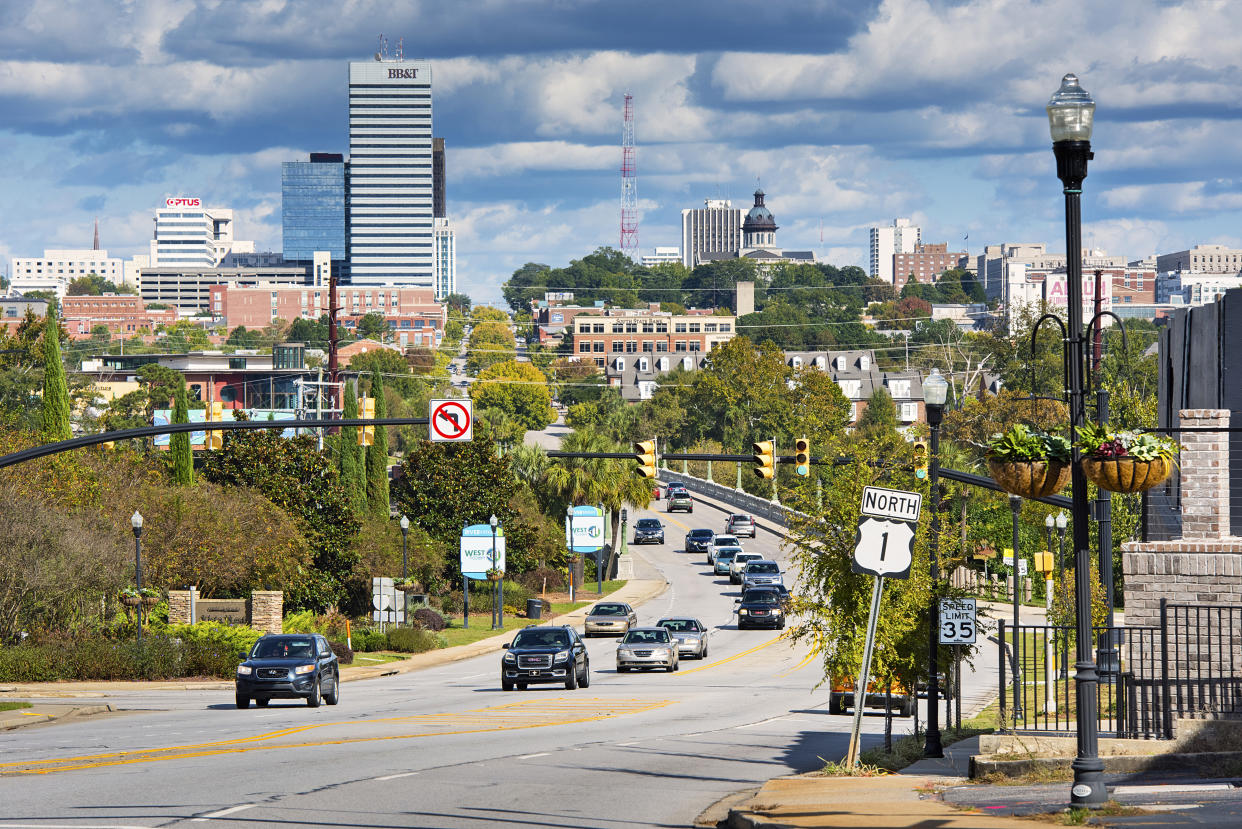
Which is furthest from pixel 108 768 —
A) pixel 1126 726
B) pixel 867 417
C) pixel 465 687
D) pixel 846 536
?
pixel 867 417

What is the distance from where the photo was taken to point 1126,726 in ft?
56.1

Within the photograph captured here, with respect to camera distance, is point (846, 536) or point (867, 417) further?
point (867, 417)

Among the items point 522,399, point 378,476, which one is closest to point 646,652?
point 378,476

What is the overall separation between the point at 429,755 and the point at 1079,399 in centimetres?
1200

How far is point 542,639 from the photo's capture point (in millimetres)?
37906

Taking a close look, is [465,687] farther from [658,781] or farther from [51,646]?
[658,781]

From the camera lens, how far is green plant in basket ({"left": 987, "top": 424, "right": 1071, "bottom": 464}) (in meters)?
14.6

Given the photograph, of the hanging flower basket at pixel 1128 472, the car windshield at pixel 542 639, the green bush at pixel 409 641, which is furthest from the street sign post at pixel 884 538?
the green bush at pixel 409 641

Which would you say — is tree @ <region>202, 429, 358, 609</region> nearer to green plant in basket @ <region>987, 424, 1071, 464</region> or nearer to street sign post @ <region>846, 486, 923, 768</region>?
street sign post @ <region>846, 486, 923, 768</region>

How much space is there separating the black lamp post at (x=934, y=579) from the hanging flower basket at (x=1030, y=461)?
6.99 meters

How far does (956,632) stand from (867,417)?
132 metres

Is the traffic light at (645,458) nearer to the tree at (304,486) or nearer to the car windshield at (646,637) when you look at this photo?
the car windshield at (646,637)

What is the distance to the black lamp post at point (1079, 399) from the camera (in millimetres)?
13617

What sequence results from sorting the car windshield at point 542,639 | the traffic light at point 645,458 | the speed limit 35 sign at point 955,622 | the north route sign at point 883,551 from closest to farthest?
the north route sign at point 883,551 < the speed limit 35 sign at point 955,622 < the car windshield at point 542,639 < the traffic light at point 645,458
